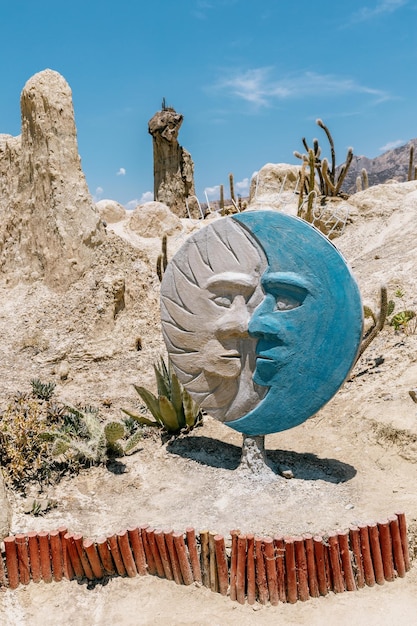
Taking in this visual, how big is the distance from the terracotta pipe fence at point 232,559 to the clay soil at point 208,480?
69 mm

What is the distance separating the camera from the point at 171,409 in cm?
537

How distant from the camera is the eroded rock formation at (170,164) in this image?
23516 mm

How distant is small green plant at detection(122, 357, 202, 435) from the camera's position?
5.41m

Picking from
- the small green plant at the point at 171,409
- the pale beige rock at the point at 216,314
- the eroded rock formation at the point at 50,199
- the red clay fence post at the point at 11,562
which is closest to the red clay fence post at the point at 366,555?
the pale beige rock at the point at 216,314

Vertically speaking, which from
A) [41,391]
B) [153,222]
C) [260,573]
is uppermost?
[153,222]

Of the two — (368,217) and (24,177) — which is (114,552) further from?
(368,217)

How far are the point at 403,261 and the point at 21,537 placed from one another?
6970 mm

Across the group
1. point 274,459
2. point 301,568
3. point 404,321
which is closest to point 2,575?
point 301,568

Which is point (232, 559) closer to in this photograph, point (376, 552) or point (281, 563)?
point (281, 563)

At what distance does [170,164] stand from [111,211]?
928 cm

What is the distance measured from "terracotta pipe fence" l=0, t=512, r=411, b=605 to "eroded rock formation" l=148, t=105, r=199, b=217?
20494 millimetres

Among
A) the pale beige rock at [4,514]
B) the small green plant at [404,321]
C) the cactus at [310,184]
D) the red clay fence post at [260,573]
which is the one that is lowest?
the red clay fence post at [260,573]

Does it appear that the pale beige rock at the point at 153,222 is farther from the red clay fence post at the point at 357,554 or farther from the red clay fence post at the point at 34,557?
the red clay fence post at the point at 357,554

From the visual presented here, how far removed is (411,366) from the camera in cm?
600
